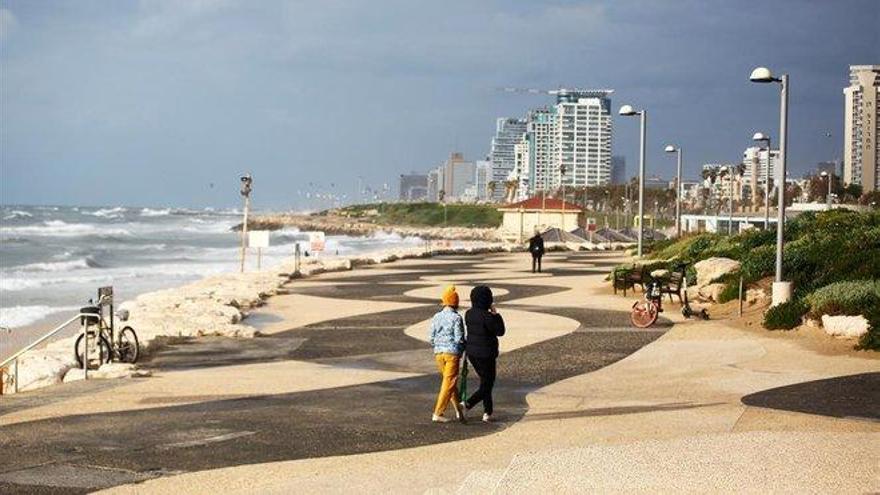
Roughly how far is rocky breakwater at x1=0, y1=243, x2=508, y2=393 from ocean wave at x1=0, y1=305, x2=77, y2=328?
370 centimetres

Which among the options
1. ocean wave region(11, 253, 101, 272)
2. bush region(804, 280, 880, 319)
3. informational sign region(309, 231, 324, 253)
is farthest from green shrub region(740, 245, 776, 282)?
ocean wave region(11, 253, 101, 272)

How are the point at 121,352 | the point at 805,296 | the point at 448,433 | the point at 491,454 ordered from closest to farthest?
1. the point at 491,454
2. the point at 448,433
3. the point at 121,352
4. the point at 805,296

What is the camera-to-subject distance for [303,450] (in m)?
11.1

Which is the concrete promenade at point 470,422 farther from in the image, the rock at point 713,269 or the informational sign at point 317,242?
the informational sign at point 317,242

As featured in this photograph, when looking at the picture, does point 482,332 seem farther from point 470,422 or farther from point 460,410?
point 470,422

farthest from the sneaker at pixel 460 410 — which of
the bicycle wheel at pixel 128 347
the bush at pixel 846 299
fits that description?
the bush at pixel 846 299

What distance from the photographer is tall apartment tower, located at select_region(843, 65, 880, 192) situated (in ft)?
417

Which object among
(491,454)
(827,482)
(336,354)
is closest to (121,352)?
(336,354)

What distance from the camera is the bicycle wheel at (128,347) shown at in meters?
17.8

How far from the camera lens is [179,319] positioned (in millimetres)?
23812

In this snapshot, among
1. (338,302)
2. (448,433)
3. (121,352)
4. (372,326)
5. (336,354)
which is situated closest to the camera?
(448,433)

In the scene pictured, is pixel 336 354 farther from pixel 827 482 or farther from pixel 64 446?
pixel 827 482

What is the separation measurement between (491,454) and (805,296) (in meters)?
12.7

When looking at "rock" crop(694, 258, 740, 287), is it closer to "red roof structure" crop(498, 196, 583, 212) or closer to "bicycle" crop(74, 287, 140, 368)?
"bicycle" crop(74, 287, 140, 368)
